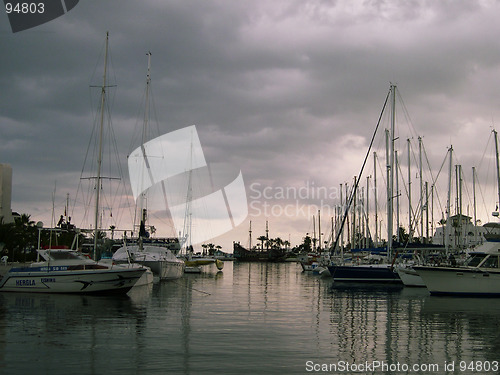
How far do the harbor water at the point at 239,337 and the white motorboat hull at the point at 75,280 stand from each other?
938mm

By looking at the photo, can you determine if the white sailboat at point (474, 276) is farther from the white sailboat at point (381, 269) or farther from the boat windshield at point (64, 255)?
the boat windshield at point (64, 255)

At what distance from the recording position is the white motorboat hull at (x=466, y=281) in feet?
117

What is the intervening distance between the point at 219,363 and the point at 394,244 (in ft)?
130

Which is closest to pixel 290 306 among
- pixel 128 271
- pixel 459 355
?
pixel 128 271

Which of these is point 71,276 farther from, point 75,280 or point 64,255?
point 64,255

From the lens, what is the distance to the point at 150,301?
30.0 metres

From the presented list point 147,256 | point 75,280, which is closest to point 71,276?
point 75,280

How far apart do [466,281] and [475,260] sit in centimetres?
194

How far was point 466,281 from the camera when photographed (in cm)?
3588

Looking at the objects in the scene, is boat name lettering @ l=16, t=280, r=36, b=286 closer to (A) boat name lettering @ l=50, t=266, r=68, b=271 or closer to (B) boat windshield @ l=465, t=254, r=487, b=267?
(A) boat name lettering @ l=50, t=266, r=68, b=271

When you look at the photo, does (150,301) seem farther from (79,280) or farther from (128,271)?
(79,280)

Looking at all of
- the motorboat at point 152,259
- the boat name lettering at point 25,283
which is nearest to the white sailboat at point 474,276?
the motorboat at point 152,259

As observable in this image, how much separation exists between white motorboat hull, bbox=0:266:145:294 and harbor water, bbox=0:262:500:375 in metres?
0.94

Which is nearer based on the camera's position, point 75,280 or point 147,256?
point 75,280
